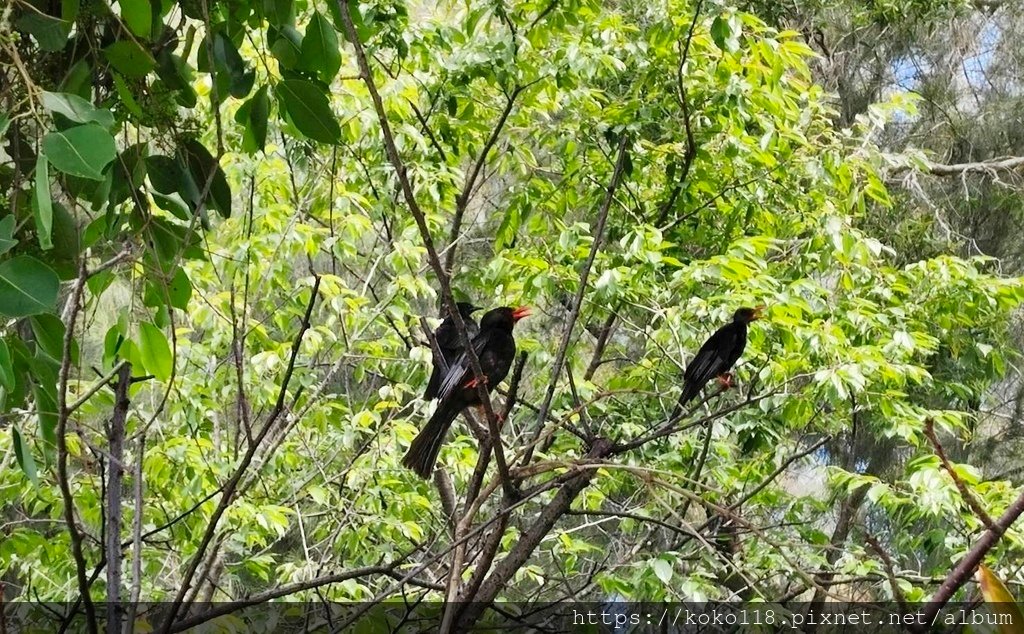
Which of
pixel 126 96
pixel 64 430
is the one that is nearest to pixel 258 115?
pixel 126 96

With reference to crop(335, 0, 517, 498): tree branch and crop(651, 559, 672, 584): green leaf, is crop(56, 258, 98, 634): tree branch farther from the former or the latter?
crop(651, 559, 672, 584): green leaf

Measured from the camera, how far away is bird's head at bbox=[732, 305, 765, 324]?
3724 millimetres

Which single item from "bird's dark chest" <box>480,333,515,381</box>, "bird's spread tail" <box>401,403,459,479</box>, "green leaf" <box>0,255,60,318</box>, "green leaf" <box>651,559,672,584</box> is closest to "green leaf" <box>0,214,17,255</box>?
"green leaf" <box>0,255,60,318</box>

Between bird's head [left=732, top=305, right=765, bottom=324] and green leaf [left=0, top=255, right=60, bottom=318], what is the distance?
2968mm

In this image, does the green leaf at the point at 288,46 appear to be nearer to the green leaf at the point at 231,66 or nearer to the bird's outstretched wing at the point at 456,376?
the green leaf at the point at 231,66

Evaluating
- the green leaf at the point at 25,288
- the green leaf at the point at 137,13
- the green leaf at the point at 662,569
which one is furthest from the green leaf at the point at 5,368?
the green leaf at the point at 662,569

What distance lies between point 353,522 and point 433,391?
66cm

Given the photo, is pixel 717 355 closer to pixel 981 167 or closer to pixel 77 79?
pixel 77 79

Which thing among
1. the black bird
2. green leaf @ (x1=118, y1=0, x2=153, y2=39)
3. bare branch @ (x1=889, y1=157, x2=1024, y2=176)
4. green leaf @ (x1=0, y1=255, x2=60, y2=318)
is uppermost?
bare branch @ (x1=889, y1=157, x2=1024, y2=176)

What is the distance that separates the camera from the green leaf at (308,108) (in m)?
1.42

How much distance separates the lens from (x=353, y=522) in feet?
13.5

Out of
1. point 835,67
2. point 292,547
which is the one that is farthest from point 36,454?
point 835,67

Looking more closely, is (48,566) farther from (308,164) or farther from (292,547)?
(292,547)

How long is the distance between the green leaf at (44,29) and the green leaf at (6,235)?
337 mm
